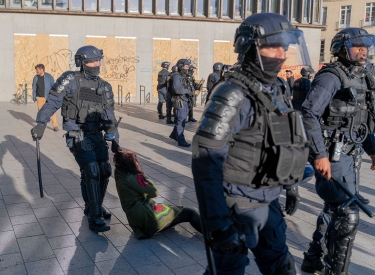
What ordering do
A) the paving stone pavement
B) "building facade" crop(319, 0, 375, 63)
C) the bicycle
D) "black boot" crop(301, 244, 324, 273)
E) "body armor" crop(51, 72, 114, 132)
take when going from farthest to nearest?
"building facade" crop(319, 0, 375, 63)
the bicycle
"body armor" crop(51, 72, 114, 132)
the paving stone pavement
"black boot" crop(301, 244, 324, 273)

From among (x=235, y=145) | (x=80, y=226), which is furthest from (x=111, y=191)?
(x=235, y=145)

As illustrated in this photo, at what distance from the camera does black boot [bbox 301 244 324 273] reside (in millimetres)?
4035

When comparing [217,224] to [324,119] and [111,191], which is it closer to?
[324,119]

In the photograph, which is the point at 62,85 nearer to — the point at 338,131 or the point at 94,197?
the point at 94,197

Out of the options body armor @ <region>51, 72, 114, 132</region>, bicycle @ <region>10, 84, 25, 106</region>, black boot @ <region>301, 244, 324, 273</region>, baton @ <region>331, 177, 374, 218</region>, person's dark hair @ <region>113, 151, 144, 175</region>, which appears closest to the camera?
baton @ <region>331, 177, 374, 218</region>

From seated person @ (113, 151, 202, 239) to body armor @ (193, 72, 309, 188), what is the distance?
→ 2325 millimetres

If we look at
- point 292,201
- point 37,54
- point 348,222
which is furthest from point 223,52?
point 292,201

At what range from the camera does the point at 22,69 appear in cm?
2128

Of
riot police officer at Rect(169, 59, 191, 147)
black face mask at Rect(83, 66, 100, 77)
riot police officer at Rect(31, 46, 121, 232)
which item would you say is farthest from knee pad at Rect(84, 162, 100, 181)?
riot police officer at Rect(169, 59, 191, 147)

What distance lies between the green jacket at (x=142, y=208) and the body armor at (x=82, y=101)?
2.32 feet

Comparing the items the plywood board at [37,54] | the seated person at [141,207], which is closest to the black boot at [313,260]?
the seated person at [141,207]

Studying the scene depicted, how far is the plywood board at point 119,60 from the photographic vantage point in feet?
72.2

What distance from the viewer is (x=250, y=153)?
255 cm

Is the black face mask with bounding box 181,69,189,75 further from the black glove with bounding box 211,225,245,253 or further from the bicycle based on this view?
the bicycle
